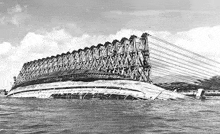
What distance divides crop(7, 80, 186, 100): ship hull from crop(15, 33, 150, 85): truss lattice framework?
11.7 m

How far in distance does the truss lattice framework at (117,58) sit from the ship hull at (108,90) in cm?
1165

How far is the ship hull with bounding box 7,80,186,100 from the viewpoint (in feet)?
245

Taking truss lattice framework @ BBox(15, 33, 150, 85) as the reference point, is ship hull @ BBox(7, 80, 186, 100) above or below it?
below

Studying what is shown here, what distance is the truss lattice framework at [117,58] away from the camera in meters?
92.8

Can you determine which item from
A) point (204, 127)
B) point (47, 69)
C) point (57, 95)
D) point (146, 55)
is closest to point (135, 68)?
point (146, 55)

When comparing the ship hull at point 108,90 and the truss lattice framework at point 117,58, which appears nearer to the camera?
the ship hull at point 108,90

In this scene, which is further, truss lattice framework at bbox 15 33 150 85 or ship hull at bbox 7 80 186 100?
truss lattice framework at bbox 15 33 150 85

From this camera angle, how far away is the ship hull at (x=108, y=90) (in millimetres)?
74688

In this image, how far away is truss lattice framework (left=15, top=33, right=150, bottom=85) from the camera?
3652 inches

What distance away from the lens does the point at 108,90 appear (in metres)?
79.1

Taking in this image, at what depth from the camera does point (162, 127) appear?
56.7 ft

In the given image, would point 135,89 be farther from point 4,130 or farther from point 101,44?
point 4,130

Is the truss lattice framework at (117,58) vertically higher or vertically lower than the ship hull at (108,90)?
higher

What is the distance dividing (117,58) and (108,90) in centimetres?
2324
